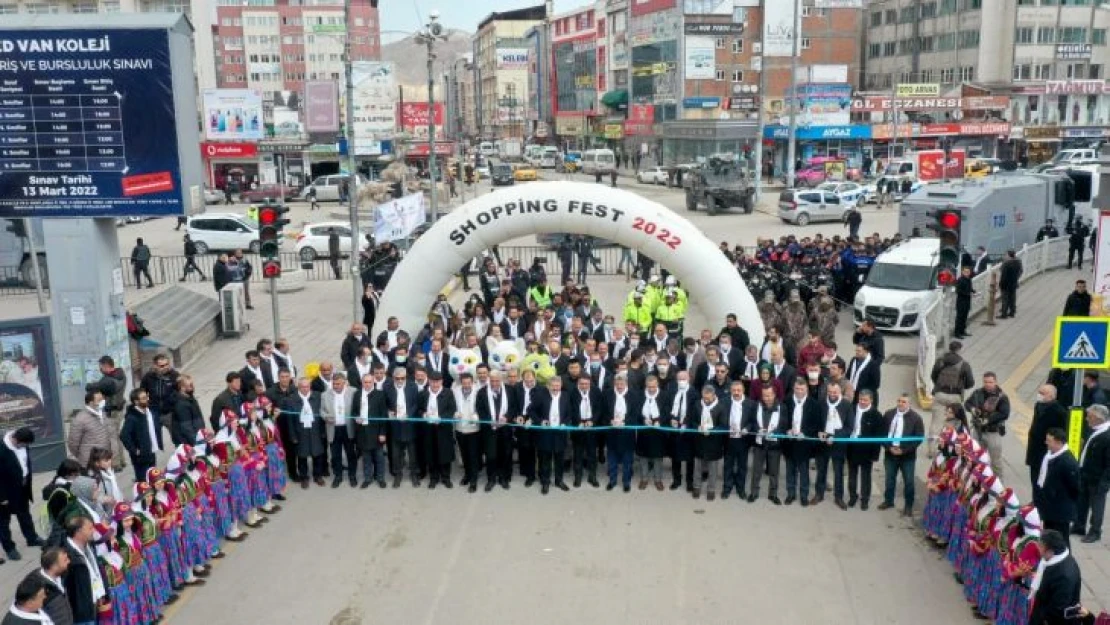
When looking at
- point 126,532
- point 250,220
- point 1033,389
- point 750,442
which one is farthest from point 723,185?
point 126,532

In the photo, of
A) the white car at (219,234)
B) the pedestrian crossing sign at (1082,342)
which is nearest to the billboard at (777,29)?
the white car at (219,234)

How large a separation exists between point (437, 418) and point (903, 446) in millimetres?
5460

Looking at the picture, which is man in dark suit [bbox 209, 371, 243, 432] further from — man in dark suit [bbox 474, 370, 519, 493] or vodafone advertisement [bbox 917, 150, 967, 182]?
vodafone advertisement [bbox 917, 150, 967, 182]

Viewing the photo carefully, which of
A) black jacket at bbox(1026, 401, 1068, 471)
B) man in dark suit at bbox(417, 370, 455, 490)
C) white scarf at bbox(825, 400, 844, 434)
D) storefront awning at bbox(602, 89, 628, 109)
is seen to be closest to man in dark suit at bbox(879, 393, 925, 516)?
white scarf at bbox(825, 400, 844, 434)

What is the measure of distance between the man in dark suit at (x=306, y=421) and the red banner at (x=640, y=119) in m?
64.9

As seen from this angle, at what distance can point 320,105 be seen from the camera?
44.9 meters

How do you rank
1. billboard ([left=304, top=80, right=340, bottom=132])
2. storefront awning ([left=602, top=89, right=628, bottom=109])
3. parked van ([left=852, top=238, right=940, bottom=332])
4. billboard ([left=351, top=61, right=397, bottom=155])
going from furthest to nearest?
1. storefront awning ([left=602, top=89, right=628, bottom=109])
2. billboard ([left=351, top=61, right=397, bottom=155])
3. billboard ([left=304, top=80, right=340, bottom=132])
4. parked van ([left=852, top=238, right=940, bottom=332])

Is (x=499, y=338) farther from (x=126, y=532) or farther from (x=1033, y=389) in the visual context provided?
(x=1033, y=389)

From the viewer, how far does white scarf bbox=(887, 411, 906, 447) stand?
37.1 ft

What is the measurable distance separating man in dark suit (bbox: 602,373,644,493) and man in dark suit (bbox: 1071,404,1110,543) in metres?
4.84

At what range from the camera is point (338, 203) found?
55.0 meters

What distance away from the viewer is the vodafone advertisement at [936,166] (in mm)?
45094

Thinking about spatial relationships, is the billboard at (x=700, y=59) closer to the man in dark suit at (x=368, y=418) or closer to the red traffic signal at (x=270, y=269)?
the red traffic signal at (x=270, y=269)

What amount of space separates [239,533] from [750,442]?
19.6ft
